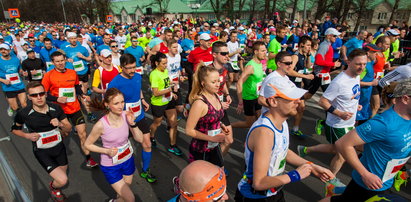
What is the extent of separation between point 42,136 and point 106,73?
5.52 ft

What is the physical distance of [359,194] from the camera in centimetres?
232

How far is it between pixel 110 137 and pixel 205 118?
3.55 ft

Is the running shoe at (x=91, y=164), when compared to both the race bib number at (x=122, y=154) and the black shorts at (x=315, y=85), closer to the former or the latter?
the race bib number at (x=122, y=154)

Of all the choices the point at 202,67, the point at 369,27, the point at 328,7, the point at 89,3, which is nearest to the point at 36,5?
the point at 89,3

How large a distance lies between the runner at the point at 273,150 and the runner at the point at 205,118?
88 cm

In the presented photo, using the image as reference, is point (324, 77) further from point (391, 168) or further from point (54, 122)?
point (54, 122)

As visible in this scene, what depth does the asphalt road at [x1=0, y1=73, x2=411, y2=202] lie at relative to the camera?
3.62 meters

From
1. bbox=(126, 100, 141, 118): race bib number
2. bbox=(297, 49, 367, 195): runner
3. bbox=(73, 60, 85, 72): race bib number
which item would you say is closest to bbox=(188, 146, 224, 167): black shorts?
bbox=(297, 49, 367, 195): runner

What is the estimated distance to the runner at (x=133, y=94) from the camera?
3.72 m

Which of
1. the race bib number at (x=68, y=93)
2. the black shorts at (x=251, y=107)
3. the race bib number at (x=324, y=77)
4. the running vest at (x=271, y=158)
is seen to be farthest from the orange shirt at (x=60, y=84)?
the race bib number at (x=324, y=77)

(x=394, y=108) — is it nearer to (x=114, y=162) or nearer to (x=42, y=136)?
(x=114, y=162)

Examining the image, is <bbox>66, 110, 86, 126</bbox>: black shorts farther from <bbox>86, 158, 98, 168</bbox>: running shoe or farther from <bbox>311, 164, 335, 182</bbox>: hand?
<bbox>311, 164, 335, 182</bbox>: hand

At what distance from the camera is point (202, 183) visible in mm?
1401

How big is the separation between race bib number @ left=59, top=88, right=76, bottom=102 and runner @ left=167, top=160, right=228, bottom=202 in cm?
382
